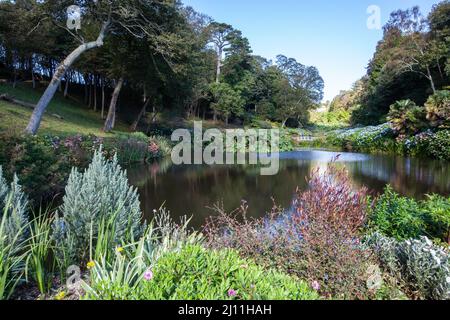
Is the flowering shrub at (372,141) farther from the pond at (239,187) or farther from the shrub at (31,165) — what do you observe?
the shrub at (31,165)

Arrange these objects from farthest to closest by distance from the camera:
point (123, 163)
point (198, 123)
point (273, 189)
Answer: point (198, 123), point (123, 163), point (273, 189)

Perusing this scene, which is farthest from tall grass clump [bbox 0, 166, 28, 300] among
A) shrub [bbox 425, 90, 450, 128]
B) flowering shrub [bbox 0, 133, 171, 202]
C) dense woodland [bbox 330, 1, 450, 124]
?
dense woodland [bbox 330, 1, 450, 124]

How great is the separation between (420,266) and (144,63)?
17.6 metres

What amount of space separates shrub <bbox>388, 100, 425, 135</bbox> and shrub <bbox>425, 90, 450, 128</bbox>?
0.80 metres

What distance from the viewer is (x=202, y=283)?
65.4 inches

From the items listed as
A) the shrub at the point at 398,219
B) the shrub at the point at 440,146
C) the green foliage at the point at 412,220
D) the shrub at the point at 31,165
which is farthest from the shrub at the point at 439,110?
the shrub at the point at 31,165

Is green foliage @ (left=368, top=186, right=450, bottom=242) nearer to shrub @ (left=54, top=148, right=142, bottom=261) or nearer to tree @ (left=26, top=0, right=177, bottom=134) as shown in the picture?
shrub @ (left=54, top=148, right=142, bottom=261)

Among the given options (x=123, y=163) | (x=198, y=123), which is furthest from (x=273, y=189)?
(x=198, y=123)

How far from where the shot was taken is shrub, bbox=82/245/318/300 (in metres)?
1.57

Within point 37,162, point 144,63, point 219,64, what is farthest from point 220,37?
point 37,162

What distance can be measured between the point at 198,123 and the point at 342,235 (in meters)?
27.6

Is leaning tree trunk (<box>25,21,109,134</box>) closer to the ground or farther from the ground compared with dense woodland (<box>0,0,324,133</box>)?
closer to the ground
